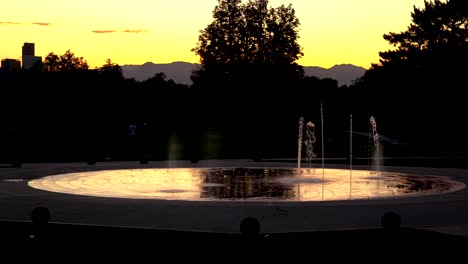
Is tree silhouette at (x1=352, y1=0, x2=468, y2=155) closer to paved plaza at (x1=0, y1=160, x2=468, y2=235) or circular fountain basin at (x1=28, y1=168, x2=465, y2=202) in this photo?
circular fountain basin at (x1=28, y1=168, x2=465, y2=202)

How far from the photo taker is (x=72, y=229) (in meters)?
15.1

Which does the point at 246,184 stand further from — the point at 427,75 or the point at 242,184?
the point at 427,75

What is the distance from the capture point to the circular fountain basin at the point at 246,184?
2038 cm

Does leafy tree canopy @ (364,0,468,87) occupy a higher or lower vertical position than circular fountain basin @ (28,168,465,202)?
higher

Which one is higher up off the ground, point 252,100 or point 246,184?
point 252,100

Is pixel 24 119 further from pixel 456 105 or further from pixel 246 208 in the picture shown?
pixel 246 208

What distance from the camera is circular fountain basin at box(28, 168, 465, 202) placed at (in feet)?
66.8

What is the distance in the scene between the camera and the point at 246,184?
23625 millimetres

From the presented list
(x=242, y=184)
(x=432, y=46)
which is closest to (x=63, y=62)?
(x=432, y=46)

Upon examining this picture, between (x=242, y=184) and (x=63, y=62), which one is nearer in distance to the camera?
(x=242, y=184)

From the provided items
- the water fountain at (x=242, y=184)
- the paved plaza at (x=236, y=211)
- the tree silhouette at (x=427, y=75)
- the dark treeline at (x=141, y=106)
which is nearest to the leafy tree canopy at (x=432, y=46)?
the tree silhouette at (x=427, y=75)

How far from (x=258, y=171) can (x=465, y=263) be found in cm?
1744

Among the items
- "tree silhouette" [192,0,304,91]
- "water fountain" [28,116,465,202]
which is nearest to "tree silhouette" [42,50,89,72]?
"tree silhouette" [192,0,304,91]

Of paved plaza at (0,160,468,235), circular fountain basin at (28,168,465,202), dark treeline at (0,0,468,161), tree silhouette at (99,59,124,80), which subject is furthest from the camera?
tree silhouette at (99,59,124,80)
